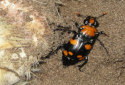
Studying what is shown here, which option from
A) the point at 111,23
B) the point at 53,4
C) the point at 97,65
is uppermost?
the point at 53,4

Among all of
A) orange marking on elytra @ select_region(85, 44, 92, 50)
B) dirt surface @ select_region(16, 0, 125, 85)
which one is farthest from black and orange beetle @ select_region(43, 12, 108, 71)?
dirt surface @ select_region(16, 0, 125, 85)

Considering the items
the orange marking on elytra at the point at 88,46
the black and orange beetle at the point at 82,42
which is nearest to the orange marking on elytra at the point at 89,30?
the black and orange beetle at the point at 82,42

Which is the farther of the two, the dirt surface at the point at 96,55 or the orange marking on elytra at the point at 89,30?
the dirt surface at the point at 96,55

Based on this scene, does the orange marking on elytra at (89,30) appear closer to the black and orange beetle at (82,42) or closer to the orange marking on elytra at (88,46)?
the black and orange beetle at (82,42)

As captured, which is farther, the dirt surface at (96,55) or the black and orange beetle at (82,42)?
the dirt surface at (96,55)

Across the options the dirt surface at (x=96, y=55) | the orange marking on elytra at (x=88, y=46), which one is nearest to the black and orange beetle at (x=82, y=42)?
the orange marking on elytra at (x=88, y=46)

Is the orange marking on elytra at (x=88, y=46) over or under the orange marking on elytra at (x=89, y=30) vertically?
under

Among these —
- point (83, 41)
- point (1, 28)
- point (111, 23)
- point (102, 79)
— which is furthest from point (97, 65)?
point (1, 28)

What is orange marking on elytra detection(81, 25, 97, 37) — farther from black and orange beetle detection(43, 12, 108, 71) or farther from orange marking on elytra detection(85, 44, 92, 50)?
orange marking on elytra detection(85, 44, 92, 50)

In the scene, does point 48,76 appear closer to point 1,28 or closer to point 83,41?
point 83,41
